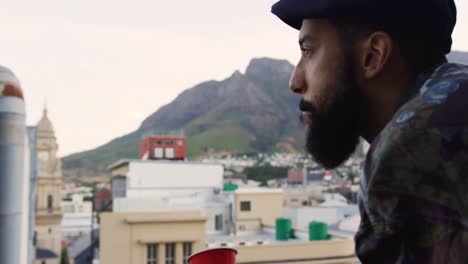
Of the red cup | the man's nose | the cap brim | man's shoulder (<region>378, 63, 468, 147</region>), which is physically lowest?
the red cup

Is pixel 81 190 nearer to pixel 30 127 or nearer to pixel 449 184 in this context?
pixel 30 127

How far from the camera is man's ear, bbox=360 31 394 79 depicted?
1125mm

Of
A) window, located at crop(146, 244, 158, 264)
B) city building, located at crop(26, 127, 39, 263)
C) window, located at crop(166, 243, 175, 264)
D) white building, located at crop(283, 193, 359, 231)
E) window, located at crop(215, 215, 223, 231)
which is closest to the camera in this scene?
city building, located at crop(26, 127, 39, 263)

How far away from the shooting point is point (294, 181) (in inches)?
4464

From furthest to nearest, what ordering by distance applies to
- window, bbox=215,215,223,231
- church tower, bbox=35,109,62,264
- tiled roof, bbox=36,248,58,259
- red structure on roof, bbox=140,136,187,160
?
church tower, bbox=35,109,62,264
tiled roof, bbox=36,248,58,259
red structure on roof, bbox=140,136,187,160
window, bbox=215,215,223,231

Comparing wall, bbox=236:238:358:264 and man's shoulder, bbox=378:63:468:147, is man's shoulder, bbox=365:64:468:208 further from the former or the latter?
wall, bbox=236:238:358:264

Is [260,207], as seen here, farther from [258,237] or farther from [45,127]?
[45,127]

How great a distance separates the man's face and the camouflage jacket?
0.71 feet

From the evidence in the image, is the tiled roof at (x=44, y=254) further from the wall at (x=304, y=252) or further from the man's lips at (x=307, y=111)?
the man's lips at (x=307, y=111)

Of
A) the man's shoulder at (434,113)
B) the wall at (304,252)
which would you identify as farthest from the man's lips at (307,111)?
the wall at (304,252)

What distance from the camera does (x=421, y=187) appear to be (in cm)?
92

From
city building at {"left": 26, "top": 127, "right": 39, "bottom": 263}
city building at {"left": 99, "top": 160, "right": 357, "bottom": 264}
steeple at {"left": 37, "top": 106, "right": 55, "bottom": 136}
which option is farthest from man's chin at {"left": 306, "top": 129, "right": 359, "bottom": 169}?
steeple at {"left": 37, "top": 106, "right": 55, "bottom": 136}

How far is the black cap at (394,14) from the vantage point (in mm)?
1120

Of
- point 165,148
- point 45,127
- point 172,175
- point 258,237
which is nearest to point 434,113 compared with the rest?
point 258,237
